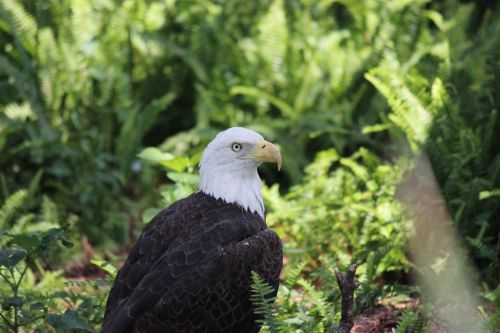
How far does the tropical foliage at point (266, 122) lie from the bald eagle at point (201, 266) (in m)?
0.86

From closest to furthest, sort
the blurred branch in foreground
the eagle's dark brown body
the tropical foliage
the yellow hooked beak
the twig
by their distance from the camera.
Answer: the twig → the eagle's dark brown body → the yellow hooked beak → the blurred branch in foreground → the tropical foliage

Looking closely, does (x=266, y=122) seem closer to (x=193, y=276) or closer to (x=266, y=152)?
(x=266, y=152)

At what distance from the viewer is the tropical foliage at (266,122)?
23.6ft

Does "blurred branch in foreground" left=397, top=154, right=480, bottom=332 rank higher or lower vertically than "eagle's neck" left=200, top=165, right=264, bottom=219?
lower

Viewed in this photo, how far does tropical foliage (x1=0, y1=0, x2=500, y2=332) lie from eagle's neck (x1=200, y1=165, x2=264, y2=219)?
69 cm

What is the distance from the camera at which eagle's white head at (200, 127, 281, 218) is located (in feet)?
20.3

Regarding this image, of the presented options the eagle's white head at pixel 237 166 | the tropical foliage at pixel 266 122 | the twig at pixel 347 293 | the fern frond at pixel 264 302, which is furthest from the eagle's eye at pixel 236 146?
the twig at pixel 347 293

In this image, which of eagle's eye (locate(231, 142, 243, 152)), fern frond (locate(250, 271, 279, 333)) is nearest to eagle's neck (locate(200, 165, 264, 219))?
eagle's eye (locate(231, 142, 243, 152))

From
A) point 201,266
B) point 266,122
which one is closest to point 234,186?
point 201,266

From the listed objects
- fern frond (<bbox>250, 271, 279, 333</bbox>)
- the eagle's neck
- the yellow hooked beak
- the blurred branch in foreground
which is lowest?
the blurred branch in foreground

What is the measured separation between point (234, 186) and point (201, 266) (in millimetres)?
1043

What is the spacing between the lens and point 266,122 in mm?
10008

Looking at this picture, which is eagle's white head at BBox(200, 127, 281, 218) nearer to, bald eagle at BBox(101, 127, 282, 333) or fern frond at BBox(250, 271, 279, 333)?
bald eagle at BBox(101, 127, 282, 333)

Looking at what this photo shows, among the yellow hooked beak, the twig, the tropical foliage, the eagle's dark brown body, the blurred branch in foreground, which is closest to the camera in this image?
the twig
